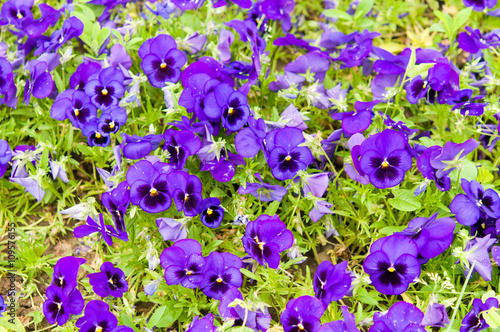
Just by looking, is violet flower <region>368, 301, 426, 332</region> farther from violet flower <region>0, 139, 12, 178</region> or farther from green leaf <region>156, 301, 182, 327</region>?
violet flower <region>0, 139, 12, 178</region>

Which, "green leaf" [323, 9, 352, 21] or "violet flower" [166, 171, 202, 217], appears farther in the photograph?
"green leaf" [323, 9, 352, 21]

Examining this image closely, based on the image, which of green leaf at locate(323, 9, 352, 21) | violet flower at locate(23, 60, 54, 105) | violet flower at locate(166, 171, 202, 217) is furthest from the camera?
green leaf at locate(323, 9, 352, 21)

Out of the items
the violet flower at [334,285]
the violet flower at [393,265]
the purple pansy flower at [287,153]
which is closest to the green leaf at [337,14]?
the purple pansy flower at [287,153]

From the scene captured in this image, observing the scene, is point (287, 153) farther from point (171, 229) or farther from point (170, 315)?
point (170, 315)

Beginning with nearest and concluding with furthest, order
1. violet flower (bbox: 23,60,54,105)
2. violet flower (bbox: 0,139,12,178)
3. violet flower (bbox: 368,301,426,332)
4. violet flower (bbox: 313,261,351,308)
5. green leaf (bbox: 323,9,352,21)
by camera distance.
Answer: violet flower (bbox: 368,301,426,332)
violet flower (bbox: 313,261,351,308)
violet flower (bbox: 0,139,12,178)
violet flower (bbox: 23,60,54,105)
green leaf (bbox: 323,9,352,21)

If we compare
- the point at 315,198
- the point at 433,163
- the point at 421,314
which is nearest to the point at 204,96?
the point at 315,198

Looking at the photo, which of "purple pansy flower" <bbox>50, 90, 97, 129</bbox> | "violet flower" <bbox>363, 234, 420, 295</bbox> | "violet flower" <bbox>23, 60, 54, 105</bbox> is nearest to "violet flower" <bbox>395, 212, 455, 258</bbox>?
"violet flower" <bbox>363, 234, 420, 295</bbox>

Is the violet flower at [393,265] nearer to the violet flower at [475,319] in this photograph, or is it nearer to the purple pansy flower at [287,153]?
the violet flower at [475,319]
